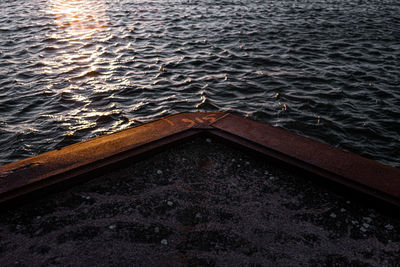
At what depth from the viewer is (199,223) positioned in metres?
2.64

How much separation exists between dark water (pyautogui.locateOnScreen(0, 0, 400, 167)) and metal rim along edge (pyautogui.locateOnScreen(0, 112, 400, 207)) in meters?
1.42

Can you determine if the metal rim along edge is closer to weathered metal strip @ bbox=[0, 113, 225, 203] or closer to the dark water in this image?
weathered metal strip @ bbox=[0, 113, 225, 203]

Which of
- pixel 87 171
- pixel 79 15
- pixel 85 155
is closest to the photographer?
pixel 87 171

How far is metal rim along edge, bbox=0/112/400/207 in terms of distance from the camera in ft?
9.15

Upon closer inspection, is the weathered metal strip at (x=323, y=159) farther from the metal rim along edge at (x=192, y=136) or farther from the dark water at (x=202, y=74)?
the dark water at (x=202, y=74)

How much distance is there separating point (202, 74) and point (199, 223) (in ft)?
15.9

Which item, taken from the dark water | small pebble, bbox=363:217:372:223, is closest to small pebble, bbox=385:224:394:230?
small pebble, bbox=363:217:372:223

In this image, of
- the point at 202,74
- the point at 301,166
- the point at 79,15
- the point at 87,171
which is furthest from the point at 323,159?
the point at 79,15

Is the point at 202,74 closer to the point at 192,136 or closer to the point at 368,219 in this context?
the point at 192,136

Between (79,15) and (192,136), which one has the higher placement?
(192,136)

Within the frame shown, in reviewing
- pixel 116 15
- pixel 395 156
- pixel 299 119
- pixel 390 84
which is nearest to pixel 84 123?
pixel 299 119

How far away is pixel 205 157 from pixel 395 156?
9.21 feet

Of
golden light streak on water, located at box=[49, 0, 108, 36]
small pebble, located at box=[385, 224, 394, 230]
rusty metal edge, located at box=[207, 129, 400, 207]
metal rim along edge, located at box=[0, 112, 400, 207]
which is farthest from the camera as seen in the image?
golden light streak on water, located at box=[49, 0, 108, 36]

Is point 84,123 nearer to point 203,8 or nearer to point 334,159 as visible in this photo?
point 334,159
